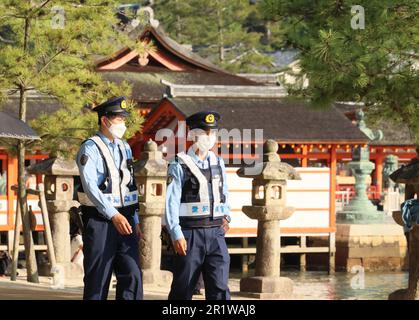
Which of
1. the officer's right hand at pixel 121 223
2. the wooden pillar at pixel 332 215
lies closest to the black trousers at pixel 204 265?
the officer's right hand at pixel 121 223

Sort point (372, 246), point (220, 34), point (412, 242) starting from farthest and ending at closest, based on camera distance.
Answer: point (220, 34) → point (372, 246) → point (412, 242)

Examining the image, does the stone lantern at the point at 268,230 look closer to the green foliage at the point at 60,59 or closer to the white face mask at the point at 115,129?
the green foliage at the point at 60,59

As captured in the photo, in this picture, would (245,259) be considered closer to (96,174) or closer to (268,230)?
(268,230)

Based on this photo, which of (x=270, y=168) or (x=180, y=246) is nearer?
(x=180, y=246)

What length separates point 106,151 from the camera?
955cm

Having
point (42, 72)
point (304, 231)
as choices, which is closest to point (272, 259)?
point (42, 72)

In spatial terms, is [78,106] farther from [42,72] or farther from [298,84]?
[298,84]

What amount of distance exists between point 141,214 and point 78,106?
6.64 ft

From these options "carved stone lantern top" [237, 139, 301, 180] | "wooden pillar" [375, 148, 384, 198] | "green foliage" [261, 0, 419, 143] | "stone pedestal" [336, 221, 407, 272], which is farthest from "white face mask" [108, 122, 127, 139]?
"wooden pillar" [375, 148, 384, 198]

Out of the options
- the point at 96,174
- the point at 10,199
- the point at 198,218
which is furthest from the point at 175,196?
the point at 10,199

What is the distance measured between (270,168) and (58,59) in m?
3.28

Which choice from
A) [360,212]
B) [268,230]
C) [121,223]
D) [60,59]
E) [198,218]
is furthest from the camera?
[360,212]

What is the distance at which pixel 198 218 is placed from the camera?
9641 mm

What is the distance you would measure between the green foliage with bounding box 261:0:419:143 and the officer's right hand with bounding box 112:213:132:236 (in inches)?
148
